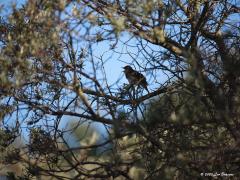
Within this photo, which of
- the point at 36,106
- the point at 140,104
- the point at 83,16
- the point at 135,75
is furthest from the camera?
the point at 135,75

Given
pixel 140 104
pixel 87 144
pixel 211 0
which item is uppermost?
pixel 211 0

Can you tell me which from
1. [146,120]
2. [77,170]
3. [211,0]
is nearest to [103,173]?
[77,170]

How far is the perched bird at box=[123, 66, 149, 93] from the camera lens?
5.27m

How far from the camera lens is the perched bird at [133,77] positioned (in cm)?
527

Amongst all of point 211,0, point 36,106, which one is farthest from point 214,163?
point 211,0

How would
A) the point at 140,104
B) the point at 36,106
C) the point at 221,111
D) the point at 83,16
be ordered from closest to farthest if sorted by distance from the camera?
the point at 221,111, the point at 83,16, the point at 36,106, the point at 140,104

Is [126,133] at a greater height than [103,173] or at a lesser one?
greater

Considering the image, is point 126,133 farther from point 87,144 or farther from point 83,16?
point 83,16

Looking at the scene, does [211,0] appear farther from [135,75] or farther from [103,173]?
[103,173]

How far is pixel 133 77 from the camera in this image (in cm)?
542

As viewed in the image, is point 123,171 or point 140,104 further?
point 140,104

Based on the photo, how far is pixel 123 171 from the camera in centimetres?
402

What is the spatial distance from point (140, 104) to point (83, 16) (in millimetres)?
1284

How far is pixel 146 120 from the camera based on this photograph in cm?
392
